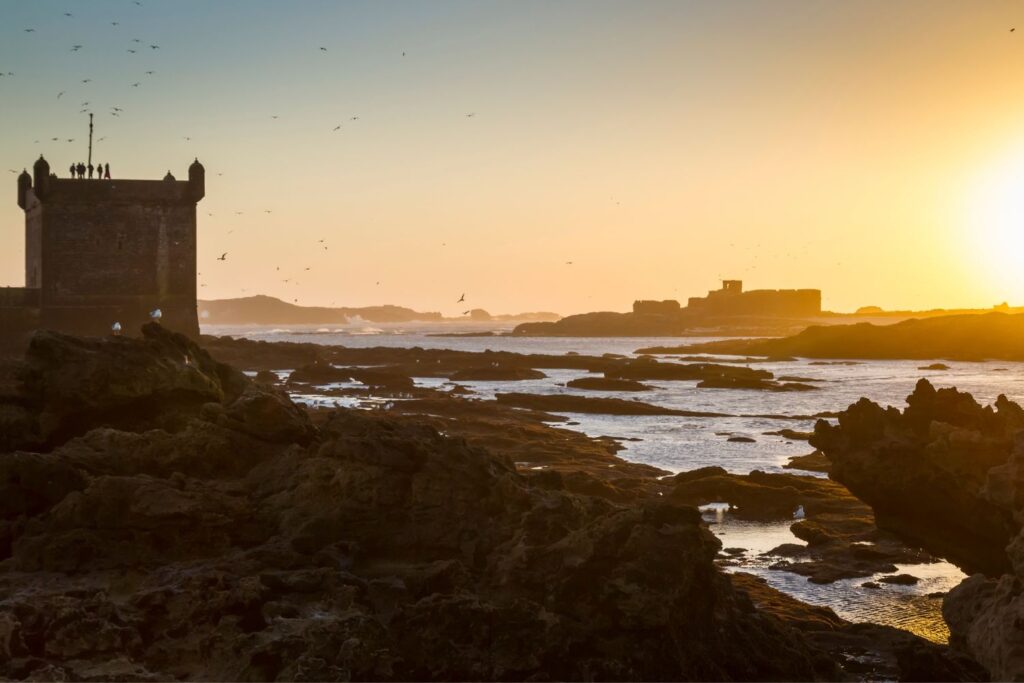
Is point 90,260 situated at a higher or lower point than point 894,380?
higher

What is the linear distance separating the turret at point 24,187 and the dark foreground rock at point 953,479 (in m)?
47.5

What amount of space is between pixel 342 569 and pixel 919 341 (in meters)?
113

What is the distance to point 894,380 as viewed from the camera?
74062 mm

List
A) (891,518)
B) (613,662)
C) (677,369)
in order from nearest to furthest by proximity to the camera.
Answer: (613,662) → (891,518) → (677,369)

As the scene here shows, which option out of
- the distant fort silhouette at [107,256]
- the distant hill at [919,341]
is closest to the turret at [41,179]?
the distant fort silhouette at [107,256]

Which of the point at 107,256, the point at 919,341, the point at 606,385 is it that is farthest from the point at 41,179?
the point at 919,341

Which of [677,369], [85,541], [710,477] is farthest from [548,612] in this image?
[677,369]

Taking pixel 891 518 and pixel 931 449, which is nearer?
pixel 931 449

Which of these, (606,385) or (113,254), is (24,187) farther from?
(606,385)

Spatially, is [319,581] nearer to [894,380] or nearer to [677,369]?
[677,369]

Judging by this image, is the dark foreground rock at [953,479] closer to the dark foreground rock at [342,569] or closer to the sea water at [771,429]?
the sea water at [771,429]

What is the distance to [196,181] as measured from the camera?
5203 cm

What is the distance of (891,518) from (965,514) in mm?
2146

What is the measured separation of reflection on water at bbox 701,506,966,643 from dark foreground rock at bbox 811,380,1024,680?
2.12ft
